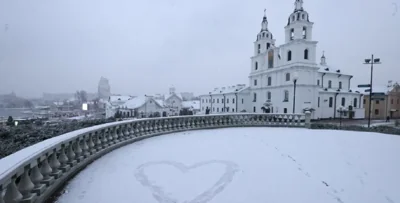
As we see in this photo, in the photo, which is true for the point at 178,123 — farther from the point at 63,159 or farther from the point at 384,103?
the point at 384,103

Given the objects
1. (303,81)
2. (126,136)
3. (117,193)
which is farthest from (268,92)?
(117,193)

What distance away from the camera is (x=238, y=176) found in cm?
473

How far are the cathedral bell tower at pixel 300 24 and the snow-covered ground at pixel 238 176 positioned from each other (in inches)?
1270

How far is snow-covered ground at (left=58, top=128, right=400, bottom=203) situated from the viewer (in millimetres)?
3771

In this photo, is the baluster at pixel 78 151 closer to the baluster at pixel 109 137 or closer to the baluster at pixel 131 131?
the baluster at pixel 109 137

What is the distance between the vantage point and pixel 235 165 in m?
5.51

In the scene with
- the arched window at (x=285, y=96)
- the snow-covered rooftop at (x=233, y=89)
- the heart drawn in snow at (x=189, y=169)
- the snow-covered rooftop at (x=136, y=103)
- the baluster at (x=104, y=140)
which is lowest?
the heart drawn in snow at (x=189, y=169)

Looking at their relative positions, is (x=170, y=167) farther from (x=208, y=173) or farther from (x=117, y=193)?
(x=117, y=193)

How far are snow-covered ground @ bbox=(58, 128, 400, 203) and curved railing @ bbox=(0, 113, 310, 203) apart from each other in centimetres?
31

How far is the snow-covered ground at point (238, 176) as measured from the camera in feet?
12.4

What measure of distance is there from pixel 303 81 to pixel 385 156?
3126 centimetres

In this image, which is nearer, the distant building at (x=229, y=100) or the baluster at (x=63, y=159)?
the baluster at (x=63, y=159)

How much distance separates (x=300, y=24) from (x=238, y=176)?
37.1m

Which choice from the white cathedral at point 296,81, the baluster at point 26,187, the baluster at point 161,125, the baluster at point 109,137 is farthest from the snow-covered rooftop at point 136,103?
the baluster at point 26,187
